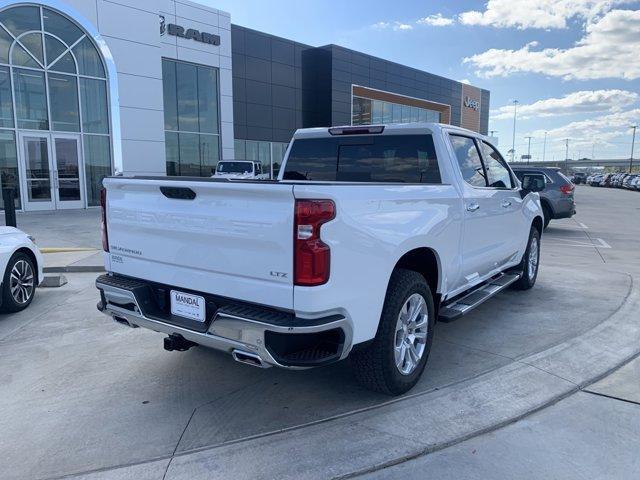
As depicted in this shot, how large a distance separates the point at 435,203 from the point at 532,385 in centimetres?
160

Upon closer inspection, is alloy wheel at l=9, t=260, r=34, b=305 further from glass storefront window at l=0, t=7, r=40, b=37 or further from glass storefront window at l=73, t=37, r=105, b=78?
glass storefront window at l=73, t=37, r=105, b=78

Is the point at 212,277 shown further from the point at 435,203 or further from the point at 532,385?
the point at 532,385

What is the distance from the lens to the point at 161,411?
363 cm

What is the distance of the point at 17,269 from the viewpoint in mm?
6121

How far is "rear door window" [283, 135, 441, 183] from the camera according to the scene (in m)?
4.64

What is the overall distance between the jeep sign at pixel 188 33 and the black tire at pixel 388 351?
72.8 feet

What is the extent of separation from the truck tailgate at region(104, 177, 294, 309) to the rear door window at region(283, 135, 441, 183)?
1896 millimetres

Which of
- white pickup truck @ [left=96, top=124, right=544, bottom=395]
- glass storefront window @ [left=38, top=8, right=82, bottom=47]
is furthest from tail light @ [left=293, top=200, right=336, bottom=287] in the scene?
glass storefront window @ [left=38, top=8, right=82, bottom=47]

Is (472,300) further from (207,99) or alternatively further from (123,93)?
(207,99)

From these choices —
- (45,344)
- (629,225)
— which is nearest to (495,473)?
(45,344)

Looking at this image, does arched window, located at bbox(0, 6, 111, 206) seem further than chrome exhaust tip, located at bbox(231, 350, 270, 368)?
Yes

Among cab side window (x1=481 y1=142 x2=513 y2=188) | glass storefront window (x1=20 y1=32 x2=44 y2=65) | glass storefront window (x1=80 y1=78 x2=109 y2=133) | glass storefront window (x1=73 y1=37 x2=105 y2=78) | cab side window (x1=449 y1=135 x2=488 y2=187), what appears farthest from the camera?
glass storefront window (x1=80 y1=78 x2=109 y2=133)

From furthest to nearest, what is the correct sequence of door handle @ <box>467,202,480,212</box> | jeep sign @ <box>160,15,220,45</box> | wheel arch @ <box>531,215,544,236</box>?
jeep sign @ <box>160,15,220,45</box>, wheel arch @ <box>531,215,544,236</box>, door handle @ <box>467,202,480,212</box>

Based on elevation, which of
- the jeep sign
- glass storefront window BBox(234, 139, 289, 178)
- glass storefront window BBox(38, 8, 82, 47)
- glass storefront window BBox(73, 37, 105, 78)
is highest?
the jeep sign
